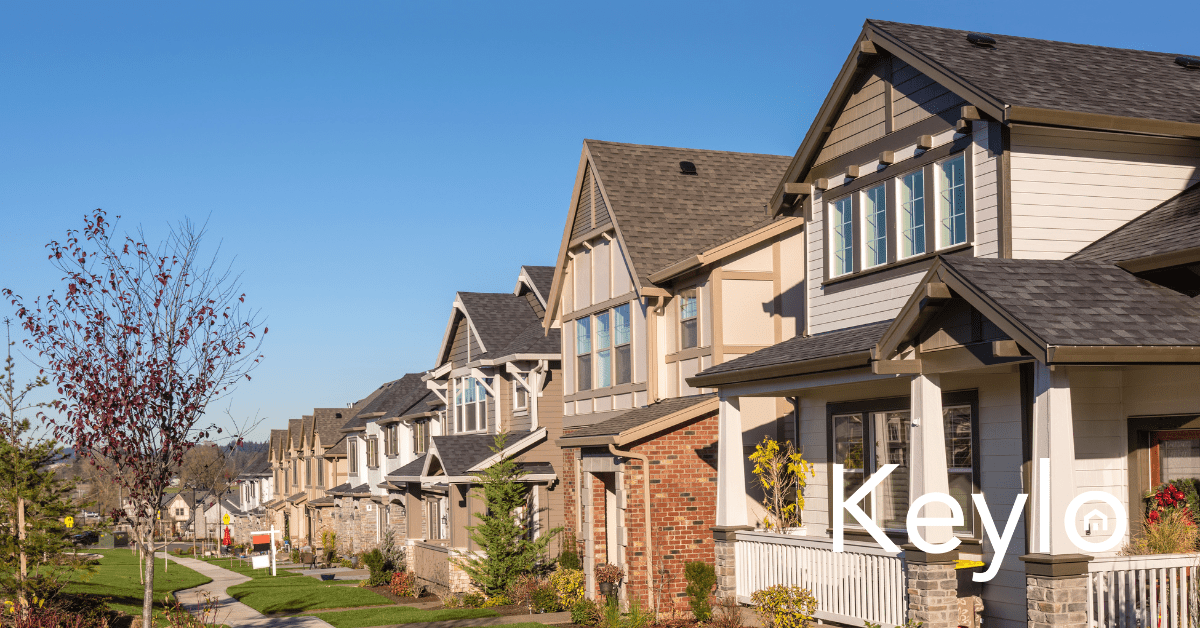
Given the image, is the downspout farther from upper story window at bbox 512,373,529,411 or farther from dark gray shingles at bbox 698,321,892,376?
upper story window at bbox 512,373,529,411

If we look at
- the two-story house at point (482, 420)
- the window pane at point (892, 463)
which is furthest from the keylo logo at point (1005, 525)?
the two-story house at point (482, 420)

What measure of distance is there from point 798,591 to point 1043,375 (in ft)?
18.7

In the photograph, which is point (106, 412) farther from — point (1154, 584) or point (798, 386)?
point (1154, 584)

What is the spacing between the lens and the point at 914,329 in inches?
508

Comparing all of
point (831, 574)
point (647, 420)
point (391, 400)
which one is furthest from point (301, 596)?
point (831, 574)

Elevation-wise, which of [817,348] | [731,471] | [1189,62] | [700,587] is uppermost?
[1189,62]

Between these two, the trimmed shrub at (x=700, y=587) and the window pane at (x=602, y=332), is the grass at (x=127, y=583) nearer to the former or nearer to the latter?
the window pane at (x=602, y=332)

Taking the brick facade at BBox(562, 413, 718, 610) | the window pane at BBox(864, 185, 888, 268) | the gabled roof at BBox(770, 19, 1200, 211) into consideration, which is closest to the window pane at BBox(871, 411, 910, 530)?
the window pane at BBox(864, 185, 888, 268)

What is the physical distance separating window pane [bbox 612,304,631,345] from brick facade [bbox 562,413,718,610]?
4649mm

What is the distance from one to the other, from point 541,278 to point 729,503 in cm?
1759

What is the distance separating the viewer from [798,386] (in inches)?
634

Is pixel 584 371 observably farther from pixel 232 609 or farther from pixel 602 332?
pixel 232 609

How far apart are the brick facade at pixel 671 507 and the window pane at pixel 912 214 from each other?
670cm

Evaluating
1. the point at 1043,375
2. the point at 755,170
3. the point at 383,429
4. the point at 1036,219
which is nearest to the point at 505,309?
the point at 755,170
